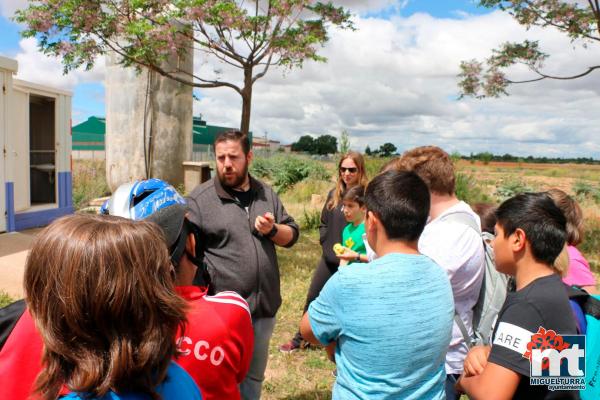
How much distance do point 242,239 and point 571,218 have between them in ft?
6.32

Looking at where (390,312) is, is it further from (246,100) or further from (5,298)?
(246,100)

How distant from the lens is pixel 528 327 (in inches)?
64.0

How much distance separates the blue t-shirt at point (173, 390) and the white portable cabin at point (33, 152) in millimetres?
6921

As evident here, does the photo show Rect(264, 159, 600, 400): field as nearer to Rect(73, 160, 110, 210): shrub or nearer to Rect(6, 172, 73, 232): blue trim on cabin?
Rect(6, 172, 73, 232): blue trim on cabin

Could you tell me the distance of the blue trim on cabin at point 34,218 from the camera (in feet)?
23.7

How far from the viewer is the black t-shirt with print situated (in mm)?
1615

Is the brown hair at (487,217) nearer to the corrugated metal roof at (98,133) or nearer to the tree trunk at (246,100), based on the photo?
the tree trunk at (246,100)

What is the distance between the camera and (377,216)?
1816 mm

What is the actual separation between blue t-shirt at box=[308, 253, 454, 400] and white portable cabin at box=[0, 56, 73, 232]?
22.2 feet

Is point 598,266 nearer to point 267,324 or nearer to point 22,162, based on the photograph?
point 267,324

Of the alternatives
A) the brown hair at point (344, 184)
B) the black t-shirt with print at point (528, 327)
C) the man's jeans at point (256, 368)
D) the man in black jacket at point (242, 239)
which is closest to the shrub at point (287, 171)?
the brown hair at point (344, 184)

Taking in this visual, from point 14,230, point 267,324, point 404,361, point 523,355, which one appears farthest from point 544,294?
point 14,230

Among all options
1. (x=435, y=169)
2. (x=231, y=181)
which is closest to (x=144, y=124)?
(x=231, y=181)

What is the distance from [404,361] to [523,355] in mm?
421
